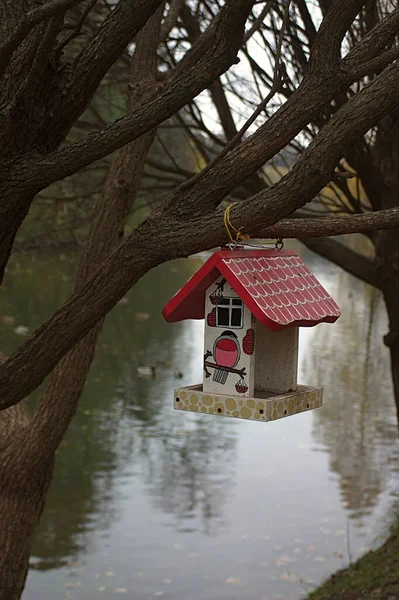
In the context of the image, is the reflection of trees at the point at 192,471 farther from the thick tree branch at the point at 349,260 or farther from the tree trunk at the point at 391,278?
the thick tree branch at the point at 349,260

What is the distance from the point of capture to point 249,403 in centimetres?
269

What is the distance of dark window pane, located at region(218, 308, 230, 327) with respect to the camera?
284 cm

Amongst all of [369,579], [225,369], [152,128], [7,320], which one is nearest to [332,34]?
[152,128]

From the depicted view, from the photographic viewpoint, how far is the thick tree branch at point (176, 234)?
2332 millimetres

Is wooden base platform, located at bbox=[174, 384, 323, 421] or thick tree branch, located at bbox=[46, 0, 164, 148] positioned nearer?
thick tree branch, located at bbox=[46, 0, 164, 148]

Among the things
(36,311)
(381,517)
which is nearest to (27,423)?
(381,517)

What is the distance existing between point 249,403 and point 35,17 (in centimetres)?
129

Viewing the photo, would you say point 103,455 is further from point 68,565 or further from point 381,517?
point 381,517

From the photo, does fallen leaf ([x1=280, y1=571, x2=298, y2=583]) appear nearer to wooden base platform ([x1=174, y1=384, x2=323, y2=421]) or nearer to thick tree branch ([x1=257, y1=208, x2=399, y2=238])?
A: wooden base platform ([x1=174, y1=384, x2=323, y2=421])

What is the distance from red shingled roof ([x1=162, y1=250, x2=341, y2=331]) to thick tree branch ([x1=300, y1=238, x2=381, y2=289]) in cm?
334

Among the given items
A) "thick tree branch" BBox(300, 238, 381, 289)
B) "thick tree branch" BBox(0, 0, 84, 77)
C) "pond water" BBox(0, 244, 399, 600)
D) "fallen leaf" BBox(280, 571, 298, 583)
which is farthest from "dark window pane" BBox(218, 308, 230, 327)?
"fallen leaf" BBox(280, 571, 298, 583)

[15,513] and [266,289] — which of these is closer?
[266,289]

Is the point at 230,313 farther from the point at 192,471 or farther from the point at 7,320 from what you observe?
the point at 7,320

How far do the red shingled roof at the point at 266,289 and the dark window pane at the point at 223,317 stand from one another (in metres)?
0.09
